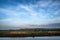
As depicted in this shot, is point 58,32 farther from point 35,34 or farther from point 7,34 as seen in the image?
point 7,34

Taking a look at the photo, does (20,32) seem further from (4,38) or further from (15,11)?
(15,11)

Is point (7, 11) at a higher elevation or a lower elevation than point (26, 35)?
higher

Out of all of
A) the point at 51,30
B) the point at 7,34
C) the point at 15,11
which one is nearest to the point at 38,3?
the point at 15,11

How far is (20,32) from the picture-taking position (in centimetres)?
75

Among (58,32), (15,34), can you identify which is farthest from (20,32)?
(58,32)

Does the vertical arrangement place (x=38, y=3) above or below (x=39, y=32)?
above

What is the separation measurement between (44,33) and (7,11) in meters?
0.54

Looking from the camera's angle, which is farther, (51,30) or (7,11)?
(7,11)

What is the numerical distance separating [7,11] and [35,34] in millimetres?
498

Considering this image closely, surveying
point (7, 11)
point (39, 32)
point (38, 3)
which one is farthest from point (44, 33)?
point (7, 11)

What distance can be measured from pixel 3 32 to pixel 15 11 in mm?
409

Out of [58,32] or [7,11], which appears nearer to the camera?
[58,32]

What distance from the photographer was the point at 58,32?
75 cm

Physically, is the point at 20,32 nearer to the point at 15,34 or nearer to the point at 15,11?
the point at 15,34
